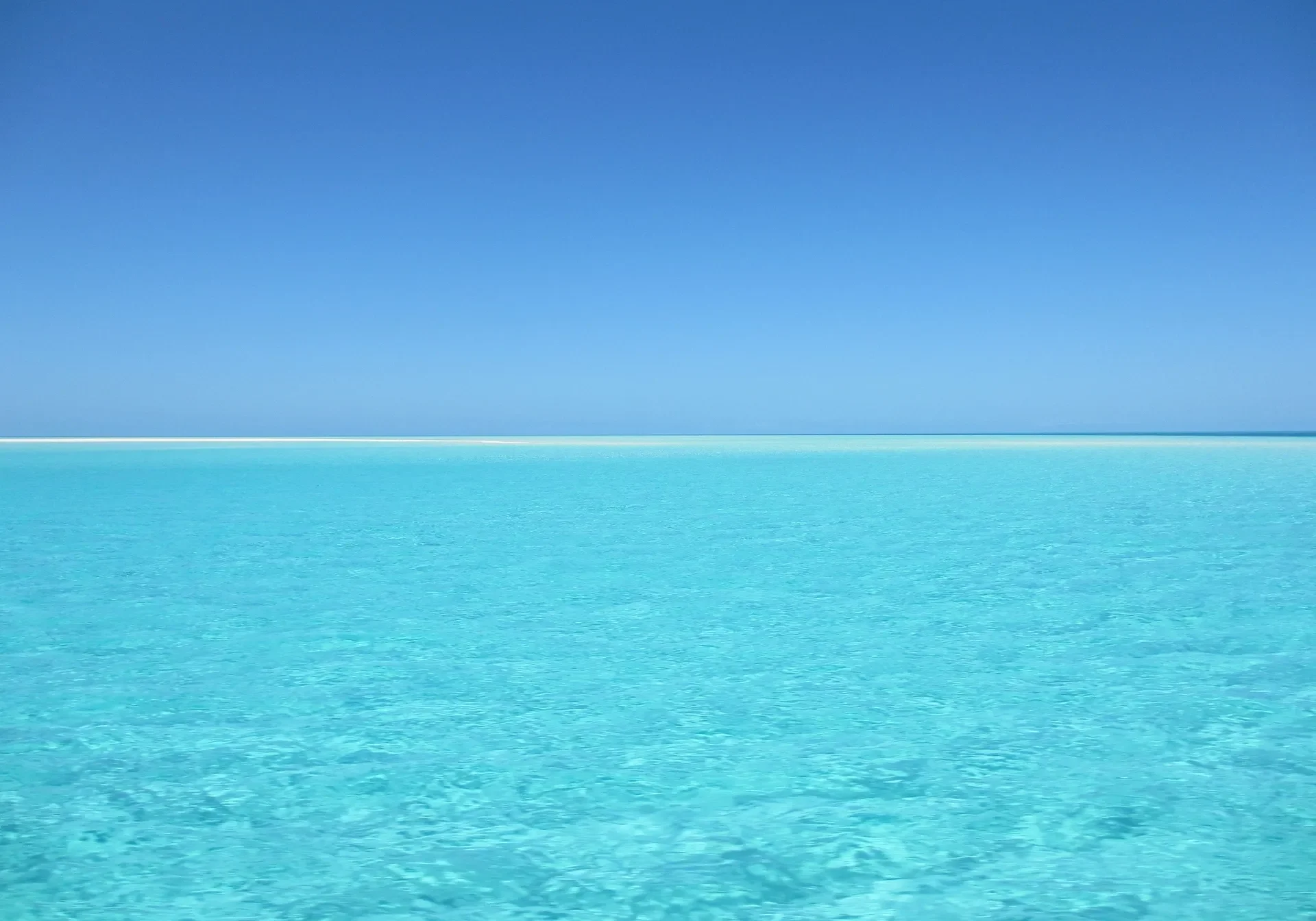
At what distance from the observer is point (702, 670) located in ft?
15.3

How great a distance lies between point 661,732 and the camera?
12.5 feet

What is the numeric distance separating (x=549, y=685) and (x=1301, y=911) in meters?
2.88

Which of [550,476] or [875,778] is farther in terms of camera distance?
[550,476]

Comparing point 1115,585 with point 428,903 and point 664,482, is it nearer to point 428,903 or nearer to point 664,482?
point 428,903

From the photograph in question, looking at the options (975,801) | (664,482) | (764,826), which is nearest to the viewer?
(764,826)

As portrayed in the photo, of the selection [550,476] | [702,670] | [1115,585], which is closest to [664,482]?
[550,476]

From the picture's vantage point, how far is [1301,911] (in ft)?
7.84

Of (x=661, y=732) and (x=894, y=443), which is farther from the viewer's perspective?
(x=894, y=443)

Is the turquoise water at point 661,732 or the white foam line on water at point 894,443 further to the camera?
the white foam line on water at point 894,443

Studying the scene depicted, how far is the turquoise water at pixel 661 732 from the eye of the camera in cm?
259

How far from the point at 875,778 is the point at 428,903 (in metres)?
1.51

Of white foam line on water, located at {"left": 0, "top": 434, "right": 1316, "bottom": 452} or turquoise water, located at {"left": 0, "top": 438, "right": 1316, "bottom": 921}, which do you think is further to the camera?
white foam line on water, located at {"left": 0, "top": 434, "right": 1316, "bottom": 452}

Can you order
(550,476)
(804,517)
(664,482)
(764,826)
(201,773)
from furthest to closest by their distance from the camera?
(550,476) → (664,482) → (804,517) → (201,773) → (764,826)

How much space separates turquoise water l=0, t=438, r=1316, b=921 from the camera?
2.59 meters
